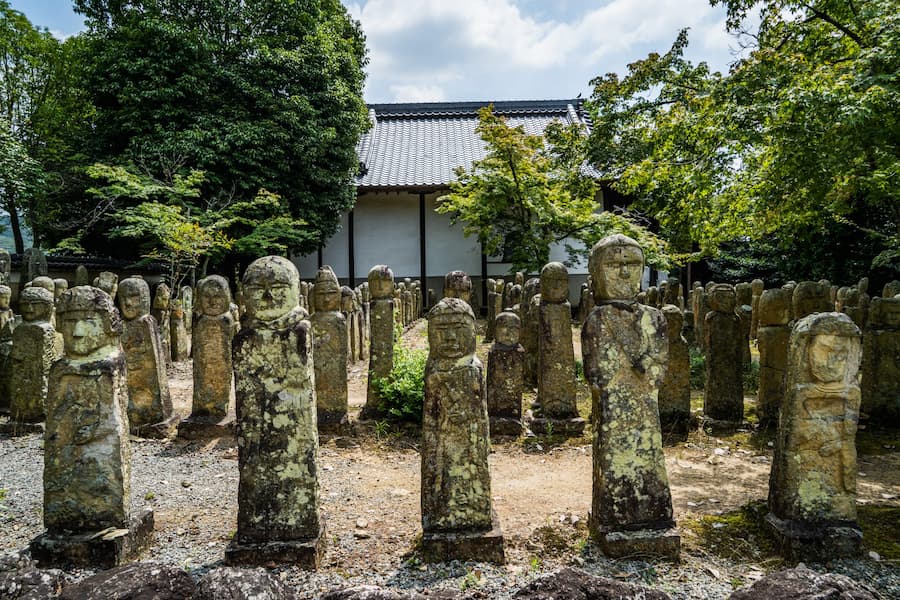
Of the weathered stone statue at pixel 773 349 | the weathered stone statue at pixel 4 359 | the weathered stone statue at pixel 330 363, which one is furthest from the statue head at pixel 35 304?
the weathered stone statue at pixel 773 349

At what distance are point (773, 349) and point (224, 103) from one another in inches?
613

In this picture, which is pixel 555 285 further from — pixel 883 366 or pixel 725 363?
pixel 883 366

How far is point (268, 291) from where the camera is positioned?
13.0 ft

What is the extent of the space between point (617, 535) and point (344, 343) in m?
4.35

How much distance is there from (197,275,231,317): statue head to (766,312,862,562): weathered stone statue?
6246 mm

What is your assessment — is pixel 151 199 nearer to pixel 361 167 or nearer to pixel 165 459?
pixel 361 167

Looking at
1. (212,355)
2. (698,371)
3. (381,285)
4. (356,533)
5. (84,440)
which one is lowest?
(356,533)

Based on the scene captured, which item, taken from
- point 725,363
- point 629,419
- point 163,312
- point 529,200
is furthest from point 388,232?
point 629,419

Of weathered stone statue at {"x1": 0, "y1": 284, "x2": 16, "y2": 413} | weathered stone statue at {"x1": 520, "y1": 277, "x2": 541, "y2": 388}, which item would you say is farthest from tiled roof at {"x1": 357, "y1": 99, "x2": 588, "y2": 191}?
weathered stone statue at {"x1": 0, "y1": 284, "x2": 16, "y2": 413}

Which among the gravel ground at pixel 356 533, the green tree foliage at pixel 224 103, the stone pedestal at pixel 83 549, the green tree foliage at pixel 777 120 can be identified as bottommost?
the gravel ground at pixel 356 533

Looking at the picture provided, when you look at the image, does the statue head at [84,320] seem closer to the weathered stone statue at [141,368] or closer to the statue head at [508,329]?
the weathered stone statue at [141,368]

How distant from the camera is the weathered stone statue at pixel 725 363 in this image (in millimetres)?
7148

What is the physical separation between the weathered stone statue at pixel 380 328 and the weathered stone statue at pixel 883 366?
243 inches

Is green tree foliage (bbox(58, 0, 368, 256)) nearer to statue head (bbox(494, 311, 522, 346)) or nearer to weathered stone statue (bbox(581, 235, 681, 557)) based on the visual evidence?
statue head (bbox(494, 311, 522, 346))
